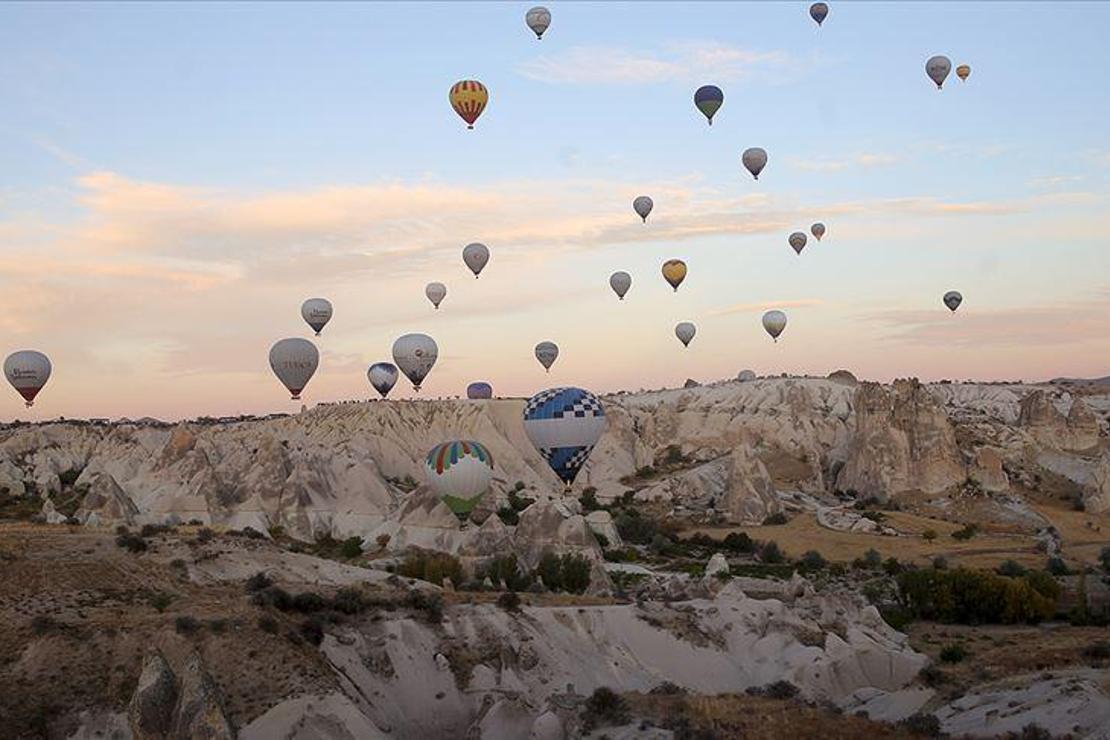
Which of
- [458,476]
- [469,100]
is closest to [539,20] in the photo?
[469,100]

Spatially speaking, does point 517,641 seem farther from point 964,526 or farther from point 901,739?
point 964,526

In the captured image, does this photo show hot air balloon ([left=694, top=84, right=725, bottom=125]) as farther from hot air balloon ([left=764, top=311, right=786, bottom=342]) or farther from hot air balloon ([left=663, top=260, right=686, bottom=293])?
hot air balloon ([left=764, top=311, right=786, bottom=342])

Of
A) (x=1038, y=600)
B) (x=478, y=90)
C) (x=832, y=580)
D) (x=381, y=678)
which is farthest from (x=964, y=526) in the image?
(x=381, y=678)

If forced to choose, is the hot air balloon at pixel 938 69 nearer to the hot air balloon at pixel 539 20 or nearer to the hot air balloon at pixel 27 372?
the hot air balloon at pixel 539 20

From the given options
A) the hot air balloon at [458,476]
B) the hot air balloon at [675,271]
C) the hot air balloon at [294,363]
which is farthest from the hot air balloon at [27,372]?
the hot air balloon at [675,271]

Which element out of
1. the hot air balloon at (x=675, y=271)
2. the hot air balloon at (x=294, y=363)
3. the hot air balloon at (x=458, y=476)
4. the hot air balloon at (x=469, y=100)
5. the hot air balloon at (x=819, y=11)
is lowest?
the hot air balloon at (x=458, y=476)

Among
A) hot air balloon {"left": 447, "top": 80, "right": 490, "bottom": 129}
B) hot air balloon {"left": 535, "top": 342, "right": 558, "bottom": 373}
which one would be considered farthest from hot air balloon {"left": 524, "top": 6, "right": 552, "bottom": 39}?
hot air balloon {"left": 535, "top": 342, "right": 558, "bottom": 373}
